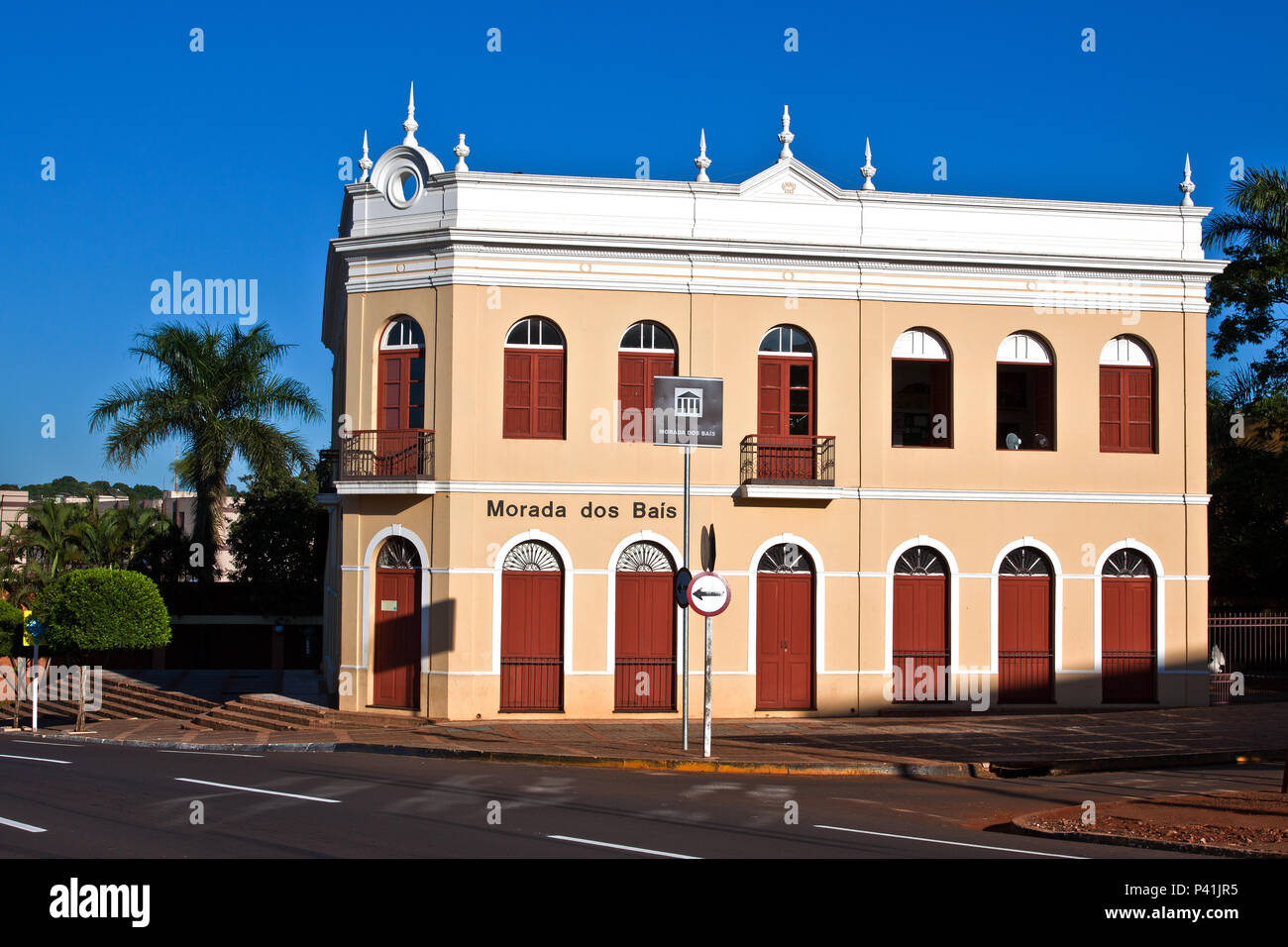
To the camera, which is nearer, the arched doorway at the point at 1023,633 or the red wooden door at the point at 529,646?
the red wooden door at the point at 529,646

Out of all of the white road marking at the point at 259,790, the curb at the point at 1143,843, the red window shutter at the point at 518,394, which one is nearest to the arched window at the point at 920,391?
the red window shutter at the point at 518,394

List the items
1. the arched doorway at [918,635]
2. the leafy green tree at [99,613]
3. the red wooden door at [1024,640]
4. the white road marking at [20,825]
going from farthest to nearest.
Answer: the leafy green tree at [99,613] < the red wooden door at [1024,640] < the arched doorway at [918,635] < the white road marking at [20,825]

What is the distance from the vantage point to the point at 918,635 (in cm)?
2294

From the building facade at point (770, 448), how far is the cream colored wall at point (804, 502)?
51 mm

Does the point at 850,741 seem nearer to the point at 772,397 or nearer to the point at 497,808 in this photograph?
the point at 772,397

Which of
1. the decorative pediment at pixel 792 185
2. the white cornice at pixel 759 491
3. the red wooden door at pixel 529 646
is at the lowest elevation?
the red wooden door at pixel 529 646

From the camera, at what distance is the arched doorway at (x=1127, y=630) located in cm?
2338

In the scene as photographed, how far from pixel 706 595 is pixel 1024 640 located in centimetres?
822

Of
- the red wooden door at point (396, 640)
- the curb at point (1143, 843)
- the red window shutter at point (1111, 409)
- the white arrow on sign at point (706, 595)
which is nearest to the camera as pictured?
the curb at point (1143, 843)

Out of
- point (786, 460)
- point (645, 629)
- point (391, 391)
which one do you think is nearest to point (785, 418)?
point (786, 460)

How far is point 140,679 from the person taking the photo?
31875mm

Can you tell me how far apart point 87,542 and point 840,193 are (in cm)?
2970

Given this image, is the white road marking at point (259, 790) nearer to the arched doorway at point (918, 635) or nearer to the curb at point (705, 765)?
the curb at point (705, 765)

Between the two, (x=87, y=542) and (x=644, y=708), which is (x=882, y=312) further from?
(x=87, y=542)
